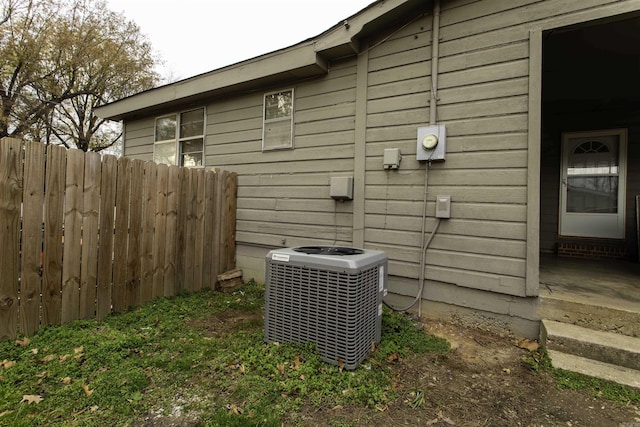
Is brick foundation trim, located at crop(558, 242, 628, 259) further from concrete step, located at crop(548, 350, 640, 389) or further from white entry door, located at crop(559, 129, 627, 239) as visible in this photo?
concrete step, located at crop(548, 350, 640, 389)

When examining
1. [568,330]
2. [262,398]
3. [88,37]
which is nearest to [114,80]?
[88,37]

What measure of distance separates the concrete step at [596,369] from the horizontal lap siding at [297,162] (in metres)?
2.23

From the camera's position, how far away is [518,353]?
254 cm

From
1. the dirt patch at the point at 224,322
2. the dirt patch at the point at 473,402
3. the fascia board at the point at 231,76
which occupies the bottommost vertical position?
the dirt patch at the point at 473,402

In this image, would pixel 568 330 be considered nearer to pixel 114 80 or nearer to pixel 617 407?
pixel 617 407

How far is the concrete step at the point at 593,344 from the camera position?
2189 millimetres

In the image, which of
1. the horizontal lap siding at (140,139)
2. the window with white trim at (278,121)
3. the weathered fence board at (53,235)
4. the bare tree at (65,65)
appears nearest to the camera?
the weathered fence board at (53,235)

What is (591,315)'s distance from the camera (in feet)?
8.24

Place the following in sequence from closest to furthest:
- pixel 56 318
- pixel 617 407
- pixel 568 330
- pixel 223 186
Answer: pixel 617 407 → pixel 568 330 → pixel 56 318 → pixel 223 186

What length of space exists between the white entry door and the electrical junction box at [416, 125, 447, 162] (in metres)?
3.30

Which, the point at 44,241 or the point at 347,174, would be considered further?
the point at 347,174

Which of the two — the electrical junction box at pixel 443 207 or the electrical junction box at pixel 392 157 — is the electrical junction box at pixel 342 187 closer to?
the electrical junction box at pixel 392 157

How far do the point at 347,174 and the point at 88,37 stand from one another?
15209mm

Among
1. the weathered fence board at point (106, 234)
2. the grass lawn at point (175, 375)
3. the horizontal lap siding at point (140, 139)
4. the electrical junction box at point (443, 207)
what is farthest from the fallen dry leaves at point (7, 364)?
the horizontal lap siding at point (140, 139)
